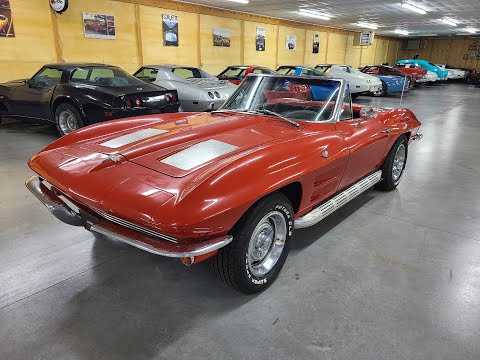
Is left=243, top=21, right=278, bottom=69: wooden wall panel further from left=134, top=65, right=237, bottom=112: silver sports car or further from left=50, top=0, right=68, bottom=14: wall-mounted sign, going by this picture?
left=50, top=0, right=68, bottom=14: wall-mounted sign

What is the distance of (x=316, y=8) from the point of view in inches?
540

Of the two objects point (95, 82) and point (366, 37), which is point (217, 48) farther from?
point (366, 37)

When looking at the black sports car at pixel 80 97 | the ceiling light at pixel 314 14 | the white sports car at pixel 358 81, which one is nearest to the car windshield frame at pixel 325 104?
the black sports car at pixel 80 97

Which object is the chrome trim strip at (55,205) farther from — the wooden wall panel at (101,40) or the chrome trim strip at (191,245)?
the wooden wall panel at (101,40)

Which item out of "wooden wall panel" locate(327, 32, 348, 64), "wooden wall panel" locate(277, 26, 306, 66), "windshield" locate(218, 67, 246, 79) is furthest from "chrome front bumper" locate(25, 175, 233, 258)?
"wooden wall panel" locate(327, 32, 348, 64)

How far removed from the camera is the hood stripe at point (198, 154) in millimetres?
2222

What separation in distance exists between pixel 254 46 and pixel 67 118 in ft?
36.6

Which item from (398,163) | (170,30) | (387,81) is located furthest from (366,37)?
(398,163)

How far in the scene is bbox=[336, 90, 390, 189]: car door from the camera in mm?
3125

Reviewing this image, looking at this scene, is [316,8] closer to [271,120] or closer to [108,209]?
[271,120]

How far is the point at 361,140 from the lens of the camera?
3.24 metres

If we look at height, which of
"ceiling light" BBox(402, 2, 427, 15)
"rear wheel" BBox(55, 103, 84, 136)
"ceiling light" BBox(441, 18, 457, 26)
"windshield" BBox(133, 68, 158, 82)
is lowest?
"rear wheel" BBox(55, 103, 84, 136)

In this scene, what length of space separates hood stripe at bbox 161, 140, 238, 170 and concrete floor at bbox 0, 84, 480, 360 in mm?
859

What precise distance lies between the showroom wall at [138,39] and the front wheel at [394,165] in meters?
9.01
